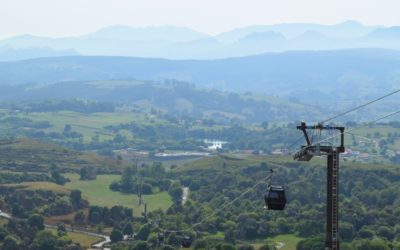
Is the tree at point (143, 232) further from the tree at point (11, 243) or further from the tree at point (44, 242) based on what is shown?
the tree at point (11, 243)

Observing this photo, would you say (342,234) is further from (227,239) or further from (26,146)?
(26,146)

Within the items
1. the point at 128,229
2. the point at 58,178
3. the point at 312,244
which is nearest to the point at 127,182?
the point at 58,178

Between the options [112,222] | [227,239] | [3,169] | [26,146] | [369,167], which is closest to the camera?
[227,239]

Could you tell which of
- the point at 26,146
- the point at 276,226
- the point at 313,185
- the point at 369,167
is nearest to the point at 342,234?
the point at 276,226

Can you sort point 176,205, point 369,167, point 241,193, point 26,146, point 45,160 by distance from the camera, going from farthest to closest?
1. point 26,146
2. point 45,160
3. point 369,167
4. point 241,193
5. point 176,205

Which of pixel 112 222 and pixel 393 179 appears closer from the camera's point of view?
pixel 112 222

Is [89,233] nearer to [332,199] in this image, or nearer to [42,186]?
[42,186]

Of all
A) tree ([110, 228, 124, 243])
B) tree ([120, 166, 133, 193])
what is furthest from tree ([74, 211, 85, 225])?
tree ([120, 166, 133, 193])
